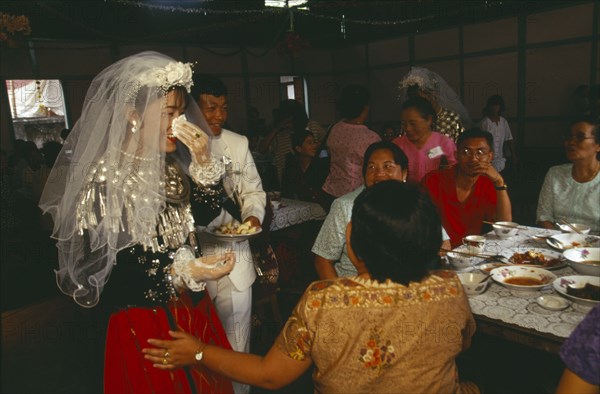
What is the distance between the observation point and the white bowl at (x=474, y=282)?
6.36 ft

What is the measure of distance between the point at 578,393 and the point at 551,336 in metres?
0.59

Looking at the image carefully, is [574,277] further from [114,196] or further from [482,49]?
[482,49]

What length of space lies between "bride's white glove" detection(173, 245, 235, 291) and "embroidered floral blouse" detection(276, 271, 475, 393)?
1.91 ft

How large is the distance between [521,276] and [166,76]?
1.82 m

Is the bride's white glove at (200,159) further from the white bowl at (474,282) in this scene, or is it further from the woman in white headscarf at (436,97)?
the woman in white headscarf at (436,97)

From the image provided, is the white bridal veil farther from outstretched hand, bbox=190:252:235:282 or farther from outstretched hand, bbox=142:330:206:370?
outstretched hand, bbox=142:330:206:370

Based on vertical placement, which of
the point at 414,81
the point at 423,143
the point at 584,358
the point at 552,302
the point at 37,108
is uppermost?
the point at 37,108

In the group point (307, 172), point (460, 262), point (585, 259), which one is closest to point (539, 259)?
point (585, 259)

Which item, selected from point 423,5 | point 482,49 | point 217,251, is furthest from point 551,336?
point 482,49

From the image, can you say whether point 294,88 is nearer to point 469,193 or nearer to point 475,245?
point 469,193

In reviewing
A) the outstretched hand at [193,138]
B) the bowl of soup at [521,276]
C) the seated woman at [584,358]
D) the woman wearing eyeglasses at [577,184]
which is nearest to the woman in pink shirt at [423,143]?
the woman wearing eyeglasses at [577,184]

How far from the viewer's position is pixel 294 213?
4.04 meters

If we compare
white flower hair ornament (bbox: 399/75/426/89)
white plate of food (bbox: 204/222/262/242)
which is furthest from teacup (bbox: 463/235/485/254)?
white flower hair ornament (bbox: 399/75/426/89)

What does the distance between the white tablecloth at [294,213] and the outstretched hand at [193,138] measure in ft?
6.15
